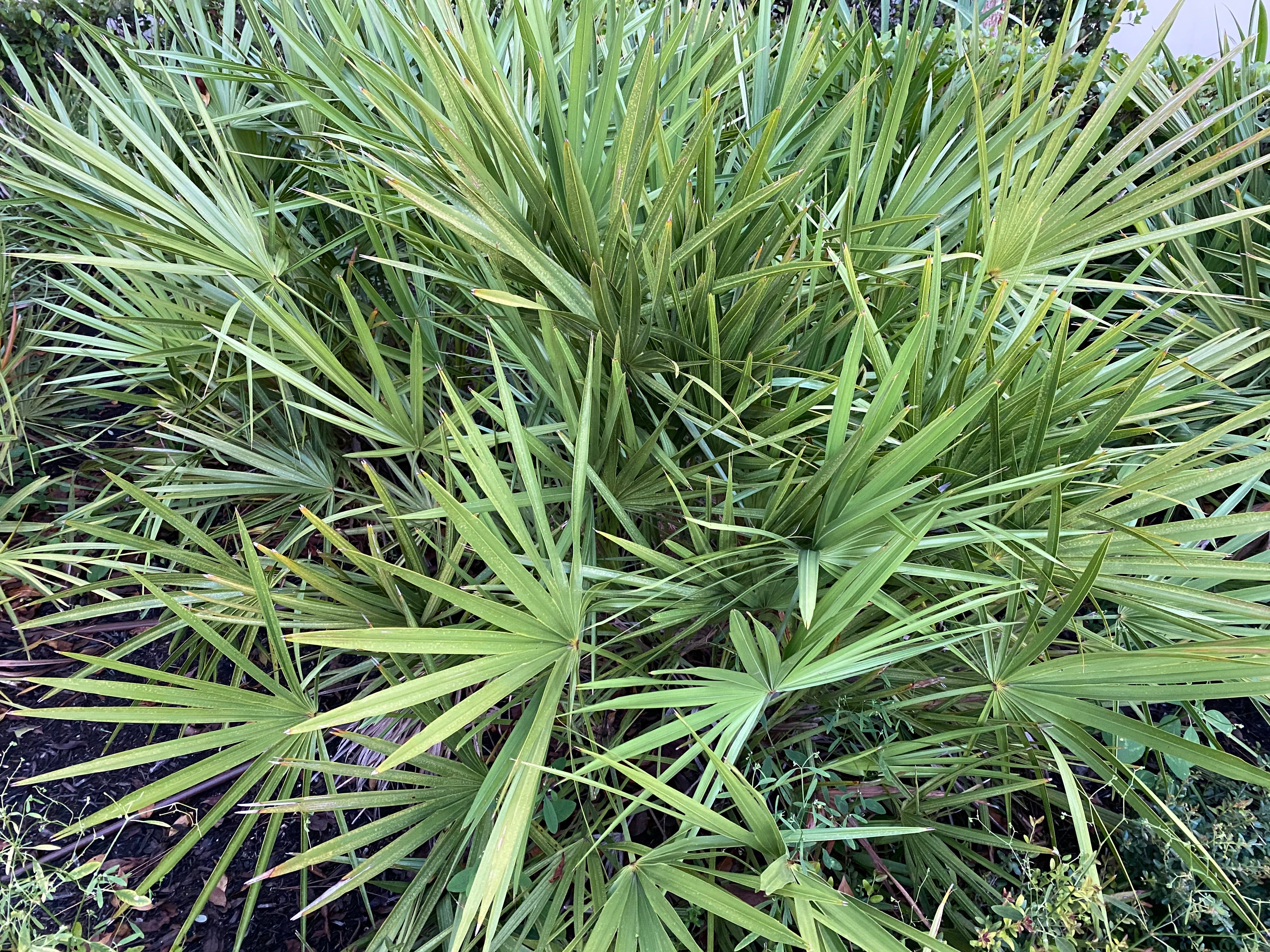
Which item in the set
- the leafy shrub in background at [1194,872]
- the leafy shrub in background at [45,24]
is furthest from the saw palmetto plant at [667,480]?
the leafy shrub in background at [45,24]

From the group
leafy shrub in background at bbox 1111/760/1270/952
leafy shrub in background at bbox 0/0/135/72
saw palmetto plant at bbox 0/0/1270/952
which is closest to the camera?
saw palmetto plant at bbox 0/0/1270/952

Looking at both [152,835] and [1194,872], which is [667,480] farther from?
[152,835]

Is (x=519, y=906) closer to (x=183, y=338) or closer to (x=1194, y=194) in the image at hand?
(x=183, y=338)

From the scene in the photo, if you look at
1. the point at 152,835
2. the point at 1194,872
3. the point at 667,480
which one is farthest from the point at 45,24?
the point at 1194,872

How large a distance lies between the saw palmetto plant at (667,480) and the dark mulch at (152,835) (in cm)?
7

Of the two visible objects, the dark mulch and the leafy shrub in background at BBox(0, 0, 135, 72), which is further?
the leafy shrub in background at BBox(0, 0, 135, 72)

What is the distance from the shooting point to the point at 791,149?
4.84 ft

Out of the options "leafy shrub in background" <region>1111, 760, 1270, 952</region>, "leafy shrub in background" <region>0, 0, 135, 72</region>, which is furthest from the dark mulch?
"leafy shrub in background" <region>0, 0, 135, 72</region>

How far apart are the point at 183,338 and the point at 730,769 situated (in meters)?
1.43

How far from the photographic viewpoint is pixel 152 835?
1.48 m

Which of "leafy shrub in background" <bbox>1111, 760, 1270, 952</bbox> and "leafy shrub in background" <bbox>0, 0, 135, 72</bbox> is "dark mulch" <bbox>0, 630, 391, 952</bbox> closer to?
"leafy shrub in background" <bbox>1111, 760, 1270, 952</bbox>

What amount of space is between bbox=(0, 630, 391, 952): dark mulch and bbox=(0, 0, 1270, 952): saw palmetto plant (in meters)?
0.07

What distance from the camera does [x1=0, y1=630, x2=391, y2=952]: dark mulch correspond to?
133cm

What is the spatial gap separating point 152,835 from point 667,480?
4.30ft
